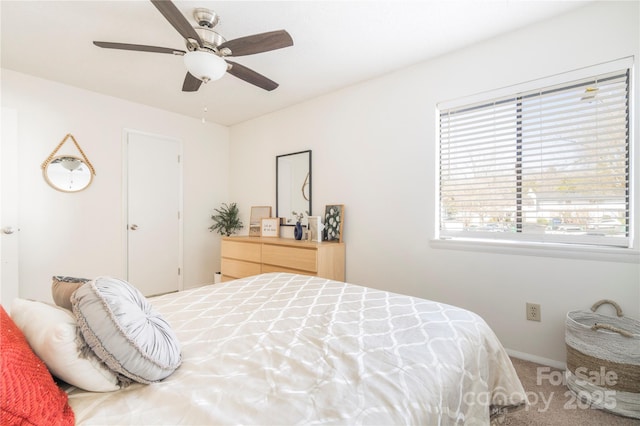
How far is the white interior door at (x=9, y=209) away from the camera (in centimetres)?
262

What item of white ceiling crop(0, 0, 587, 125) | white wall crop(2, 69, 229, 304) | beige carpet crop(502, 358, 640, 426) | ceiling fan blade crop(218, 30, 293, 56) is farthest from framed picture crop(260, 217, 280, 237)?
beige carpet crop(502, 358, 640, 426)

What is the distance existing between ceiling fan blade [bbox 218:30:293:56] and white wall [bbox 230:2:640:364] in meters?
1.41

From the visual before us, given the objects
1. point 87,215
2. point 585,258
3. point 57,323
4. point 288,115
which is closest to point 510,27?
point 585,258

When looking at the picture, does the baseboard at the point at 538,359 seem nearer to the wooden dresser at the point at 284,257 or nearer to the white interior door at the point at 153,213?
the wooden dresser at the point at 284,257

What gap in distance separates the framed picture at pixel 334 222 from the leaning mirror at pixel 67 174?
272cm

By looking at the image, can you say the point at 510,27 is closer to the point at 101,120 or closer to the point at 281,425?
the point at 281,425

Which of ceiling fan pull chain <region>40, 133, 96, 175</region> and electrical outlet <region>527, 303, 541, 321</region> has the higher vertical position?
ceiling fan pull chain <region>40, 133, 96, 175</region>

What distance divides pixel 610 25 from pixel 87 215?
4882 millimetres

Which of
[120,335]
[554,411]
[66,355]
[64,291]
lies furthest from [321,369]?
[554,411]

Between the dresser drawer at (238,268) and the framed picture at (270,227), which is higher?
the framed picture at (270,227)

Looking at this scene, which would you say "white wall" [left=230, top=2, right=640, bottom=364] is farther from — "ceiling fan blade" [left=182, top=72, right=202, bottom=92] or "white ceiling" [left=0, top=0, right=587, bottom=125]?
"ceiling fan blade" [left=182, top=72, right=202, bottom=92]

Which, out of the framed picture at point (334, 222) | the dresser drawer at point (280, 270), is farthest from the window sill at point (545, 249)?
the dresser drawer at point (280, 270)

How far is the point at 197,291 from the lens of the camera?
1804 millimetres

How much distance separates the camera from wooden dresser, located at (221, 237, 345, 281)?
9.46ft
